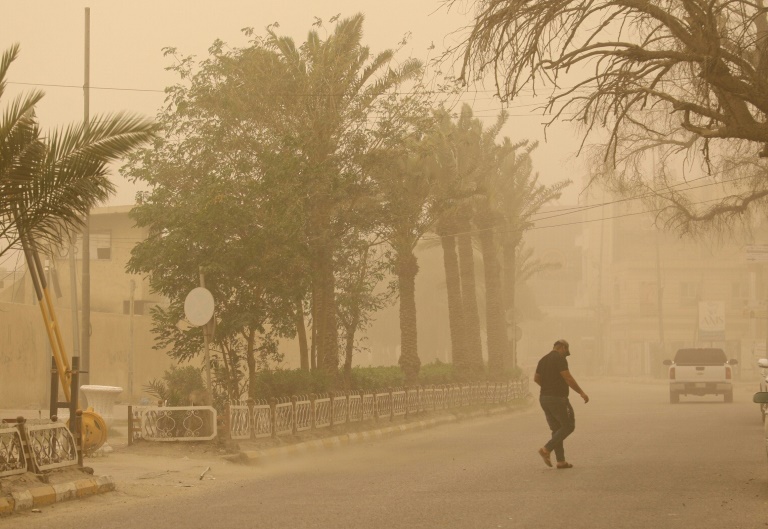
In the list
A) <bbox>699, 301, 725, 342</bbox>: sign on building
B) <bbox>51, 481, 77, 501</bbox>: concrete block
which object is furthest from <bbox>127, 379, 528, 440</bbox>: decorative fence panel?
<bbox>699, 301, 725, 342</bbox>: sign on building

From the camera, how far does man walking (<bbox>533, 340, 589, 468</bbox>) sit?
49.2 ft

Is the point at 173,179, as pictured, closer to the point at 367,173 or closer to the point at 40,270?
the point at 367,173

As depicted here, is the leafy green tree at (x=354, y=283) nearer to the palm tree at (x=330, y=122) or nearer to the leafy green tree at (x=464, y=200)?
the palm tree at (x=330, y=122)

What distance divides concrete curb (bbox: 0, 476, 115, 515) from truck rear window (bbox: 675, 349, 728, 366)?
27.6 m

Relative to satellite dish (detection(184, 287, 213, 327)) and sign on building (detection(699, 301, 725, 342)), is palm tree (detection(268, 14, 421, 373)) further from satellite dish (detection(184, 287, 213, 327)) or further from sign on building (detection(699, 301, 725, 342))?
sign on building (detection(699, 301, 725, 342))

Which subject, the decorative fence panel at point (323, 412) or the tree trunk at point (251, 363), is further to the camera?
the decorative fence panel at point (323, 412)

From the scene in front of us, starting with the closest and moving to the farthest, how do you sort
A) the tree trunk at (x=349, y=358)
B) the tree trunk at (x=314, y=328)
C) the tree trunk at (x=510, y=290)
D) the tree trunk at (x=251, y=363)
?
the tree trunk at (x=251, y=363) → the tree trunk at (x=314, y=328) → the tree trunk at (x=349, y=358) → the tree trunk at (x=510, y=290)

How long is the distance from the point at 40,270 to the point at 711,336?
56293mm

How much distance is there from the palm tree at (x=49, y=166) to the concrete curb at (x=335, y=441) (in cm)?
621

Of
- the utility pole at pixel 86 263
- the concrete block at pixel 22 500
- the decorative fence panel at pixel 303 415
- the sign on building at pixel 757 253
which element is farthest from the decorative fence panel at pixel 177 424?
the sign on building at pixel 757 253

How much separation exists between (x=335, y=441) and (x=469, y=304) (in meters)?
19.7

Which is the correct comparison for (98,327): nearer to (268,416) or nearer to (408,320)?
(408,320)

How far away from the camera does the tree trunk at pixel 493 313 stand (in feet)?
137

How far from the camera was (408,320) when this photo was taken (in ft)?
109
